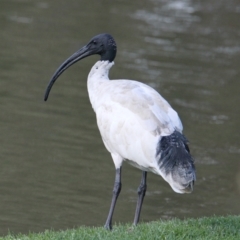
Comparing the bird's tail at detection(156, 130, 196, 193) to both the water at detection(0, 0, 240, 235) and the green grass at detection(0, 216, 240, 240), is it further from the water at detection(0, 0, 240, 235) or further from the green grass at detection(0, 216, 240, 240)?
the water at detection(0, 0, 240, 235)

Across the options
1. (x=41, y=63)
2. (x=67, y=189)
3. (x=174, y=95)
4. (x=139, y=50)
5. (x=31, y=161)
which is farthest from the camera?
(x=139, y=50)

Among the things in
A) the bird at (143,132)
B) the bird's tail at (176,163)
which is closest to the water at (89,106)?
the bird at (143,132)

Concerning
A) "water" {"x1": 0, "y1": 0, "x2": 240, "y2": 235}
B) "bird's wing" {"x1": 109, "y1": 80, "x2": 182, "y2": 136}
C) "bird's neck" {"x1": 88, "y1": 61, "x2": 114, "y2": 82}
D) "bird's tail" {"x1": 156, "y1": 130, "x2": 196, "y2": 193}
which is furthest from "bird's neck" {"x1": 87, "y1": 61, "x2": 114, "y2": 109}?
"water" {"x1": 0, "y1": 0, "x2": 240, "y2": 235}

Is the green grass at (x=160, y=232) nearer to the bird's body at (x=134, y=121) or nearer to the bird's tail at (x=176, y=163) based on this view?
the bird's tail at (x=176, y=163)

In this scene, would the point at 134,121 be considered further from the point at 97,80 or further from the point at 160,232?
the point at 160,232

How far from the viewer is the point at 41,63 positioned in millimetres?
14867

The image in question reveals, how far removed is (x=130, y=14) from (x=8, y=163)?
9.24 m

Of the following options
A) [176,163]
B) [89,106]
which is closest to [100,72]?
[176,163]

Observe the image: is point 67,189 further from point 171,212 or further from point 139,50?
point 139,50

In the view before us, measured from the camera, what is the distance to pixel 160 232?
19.8ft

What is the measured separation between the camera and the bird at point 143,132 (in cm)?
625

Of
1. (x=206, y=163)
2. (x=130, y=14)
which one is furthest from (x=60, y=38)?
(x=206, y=163)

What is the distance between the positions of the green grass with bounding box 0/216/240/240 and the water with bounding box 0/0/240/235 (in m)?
2.58

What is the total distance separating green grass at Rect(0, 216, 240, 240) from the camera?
19.5ft
